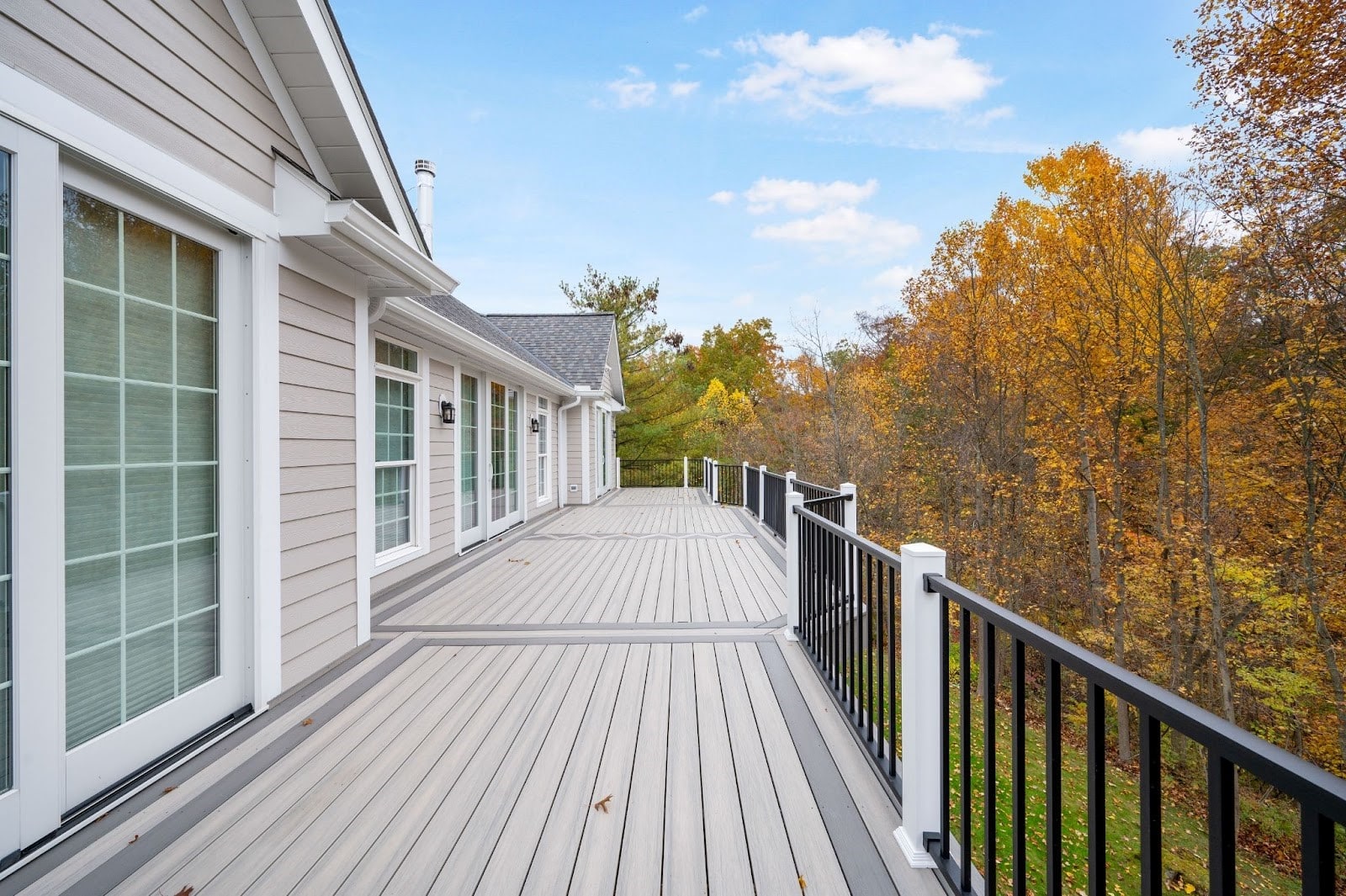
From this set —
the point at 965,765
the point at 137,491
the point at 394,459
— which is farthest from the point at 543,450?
the point at 965,765

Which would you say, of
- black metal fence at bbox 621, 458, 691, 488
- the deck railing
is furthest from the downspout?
the deck railing

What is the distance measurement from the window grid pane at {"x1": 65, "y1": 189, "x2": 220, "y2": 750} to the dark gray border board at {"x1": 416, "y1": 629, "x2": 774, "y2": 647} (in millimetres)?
1229

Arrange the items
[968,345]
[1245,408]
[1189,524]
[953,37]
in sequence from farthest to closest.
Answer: [968,345]
[953,37]
[1189,524]
[1245,408]

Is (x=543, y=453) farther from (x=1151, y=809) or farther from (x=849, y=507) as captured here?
(x=1151, y=809)

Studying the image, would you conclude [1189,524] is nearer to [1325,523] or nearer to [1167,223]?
[1325,523]

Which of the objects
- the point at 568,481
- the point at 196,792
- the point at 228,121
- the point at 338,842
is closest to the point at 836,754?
the point at 338,842

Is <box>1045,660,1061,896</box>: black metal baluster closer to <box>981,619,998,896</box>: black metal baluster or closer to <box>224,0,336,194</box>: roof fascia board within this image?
<box>981,619,998,896</box>: black metal baluster

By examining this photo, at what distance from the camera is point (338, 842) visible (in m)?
1.66

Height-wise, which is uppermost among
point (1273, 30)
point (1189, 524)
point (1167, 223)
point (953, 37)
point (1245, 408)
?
point (953, 37)

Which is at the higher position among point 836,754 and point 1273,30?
point 1273,30

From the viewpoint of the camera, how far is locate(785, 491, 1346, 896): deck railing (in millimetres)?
714

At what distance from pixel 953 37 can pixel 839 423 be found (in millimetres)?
7549

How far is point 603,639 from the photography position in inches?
133

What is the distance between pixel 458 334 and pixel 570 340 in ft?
27.1
